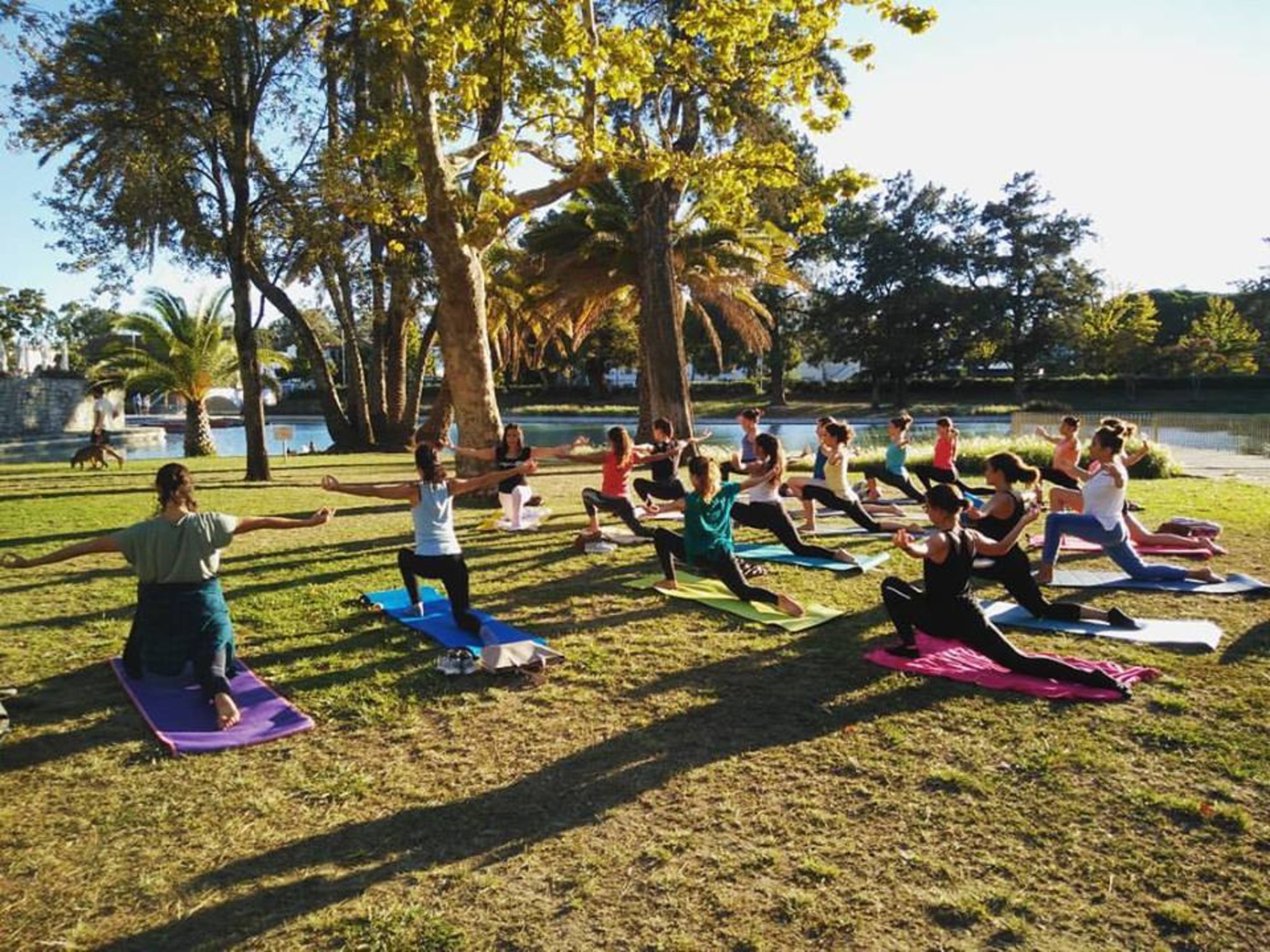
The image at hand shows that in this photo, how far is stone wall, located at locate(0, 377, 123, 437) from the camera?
109 ft

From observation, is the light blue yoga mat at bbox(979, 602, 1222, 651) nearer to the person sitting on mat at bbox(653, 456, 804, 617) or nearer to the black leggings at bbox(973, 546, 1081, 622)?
the black leggings at bbox(973, 546, 1081, 622)

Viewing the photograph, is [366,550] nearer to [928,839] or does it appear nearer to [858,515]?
[858,515]

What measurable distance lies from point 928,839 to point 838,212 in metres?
57.6

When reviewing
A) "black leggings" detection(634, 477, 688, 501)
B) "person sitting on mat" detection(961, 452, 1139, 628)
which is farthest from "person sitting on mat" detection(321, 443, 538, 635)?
"black leggings" detection(634, 477, 688, 501)

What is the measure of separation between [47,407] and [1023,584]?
128ft

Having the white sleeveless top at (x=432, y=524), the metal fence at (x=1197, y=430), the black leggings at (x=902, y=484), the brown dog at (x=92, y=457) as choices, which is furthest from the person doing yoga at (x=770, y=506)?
the brown dog at (x=92, y=457)

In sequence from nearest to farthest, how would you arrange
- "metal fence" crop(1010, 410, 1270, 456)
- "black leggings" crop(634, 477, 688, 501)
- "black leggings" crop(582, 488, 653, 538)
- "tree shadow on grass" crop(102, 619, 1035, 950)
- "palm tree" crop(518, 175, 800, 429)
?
"tree shadow on grass" crop(102, 619, 1035, 950) < "black leggings" crop(582, 488, 653, 538) < "black leggings" crop(634, 477, 688, 501) < "palm tree" crop(518, 175, 800, 429) < "metal fence" crop(1010, 410, 1270, 456)

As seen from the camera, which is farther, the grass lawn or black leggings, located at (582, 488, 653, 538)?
black leggings, located at (582, 488, 653, 538)

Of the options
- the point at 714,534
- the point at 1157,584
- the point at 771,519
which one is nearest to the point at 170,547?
the point at 714,534

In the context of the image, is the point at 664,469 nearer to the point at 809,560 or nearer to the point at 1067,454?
the point at 809,560

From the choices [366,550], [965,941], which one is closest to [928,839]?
[965,941]

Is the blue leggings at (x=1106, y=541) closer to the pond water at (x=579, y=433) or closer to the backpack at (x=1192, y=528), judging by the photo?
the backpack at (x=1192, y=528)

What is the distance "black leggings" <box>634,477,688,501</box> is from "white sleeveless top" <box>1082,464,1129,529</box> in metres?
4.95

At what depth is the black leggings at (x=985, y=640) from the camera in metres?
5.54
